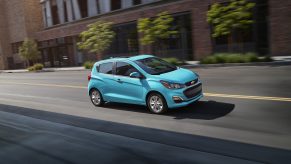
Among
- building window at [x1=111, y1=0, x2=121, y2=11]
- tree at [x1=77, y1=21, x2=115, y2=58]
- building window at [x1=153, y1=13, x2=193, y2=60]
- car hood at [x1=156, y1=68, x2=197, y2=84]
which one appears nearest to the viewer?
car hood at [x1=156, y1=68, x2=197, y2=84]

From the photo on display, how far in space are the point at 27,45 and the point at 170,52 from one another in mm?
24589

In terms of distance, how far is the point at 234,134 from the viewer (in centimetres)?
699

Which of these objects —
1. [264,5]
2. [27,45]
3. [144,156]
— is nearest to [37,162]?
[144,156]

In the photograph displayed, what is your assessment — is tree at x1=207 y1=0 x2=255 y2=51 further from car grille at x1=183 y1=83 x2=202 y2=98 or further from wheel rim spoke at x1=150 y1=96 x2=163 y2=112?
wheel rim spoke at x1=150 y1=96 x2=163 y2=112

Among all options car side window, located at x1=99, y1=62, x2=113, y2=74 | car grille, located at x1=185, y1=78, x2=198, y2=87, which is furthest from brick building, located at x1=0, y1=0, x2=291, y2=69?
car side window, located at x1=99, y1=62, x2=113, y2=74

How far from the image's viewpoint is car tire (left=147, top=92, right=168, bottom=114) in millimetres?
9203

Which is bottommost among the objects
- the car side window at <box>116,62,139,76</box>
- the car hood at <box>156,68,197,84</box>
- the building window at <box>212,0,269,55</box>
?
the car hood at <box>156,68,197,84</box>

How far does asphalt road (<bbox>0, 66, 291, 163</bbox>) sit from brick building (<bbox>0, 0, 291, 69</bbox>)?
13381 millimetres

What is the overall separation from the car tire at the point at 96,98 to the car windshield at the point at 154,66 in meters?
2.14

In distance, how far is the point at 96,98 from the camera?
11.6 metres

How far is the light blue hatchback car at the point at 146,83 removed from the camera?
9031mm

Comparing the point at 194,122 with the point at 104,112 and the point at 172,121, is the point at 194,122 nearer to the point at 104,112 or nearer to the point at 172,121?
the point at 172,121

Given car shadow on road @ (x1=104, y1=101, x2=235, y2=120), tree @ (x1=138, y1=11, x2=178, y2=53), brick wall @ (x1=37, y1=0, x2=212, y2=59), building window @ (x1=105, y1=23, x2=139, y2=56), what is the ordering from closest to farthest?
car shadow on road @ (x1=104, y1=101, x2=235, y2=120)
tree @ (x1=138, y1=11, x2=178, y2=53)
brick wall @ (x1=37, y1=0, x2=212, y2=59)
building window @ (x1=105, y1=23, x2=139, y2=56)

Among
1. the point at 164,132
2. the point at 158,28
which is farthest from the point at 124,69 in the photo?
the point at 158,28
